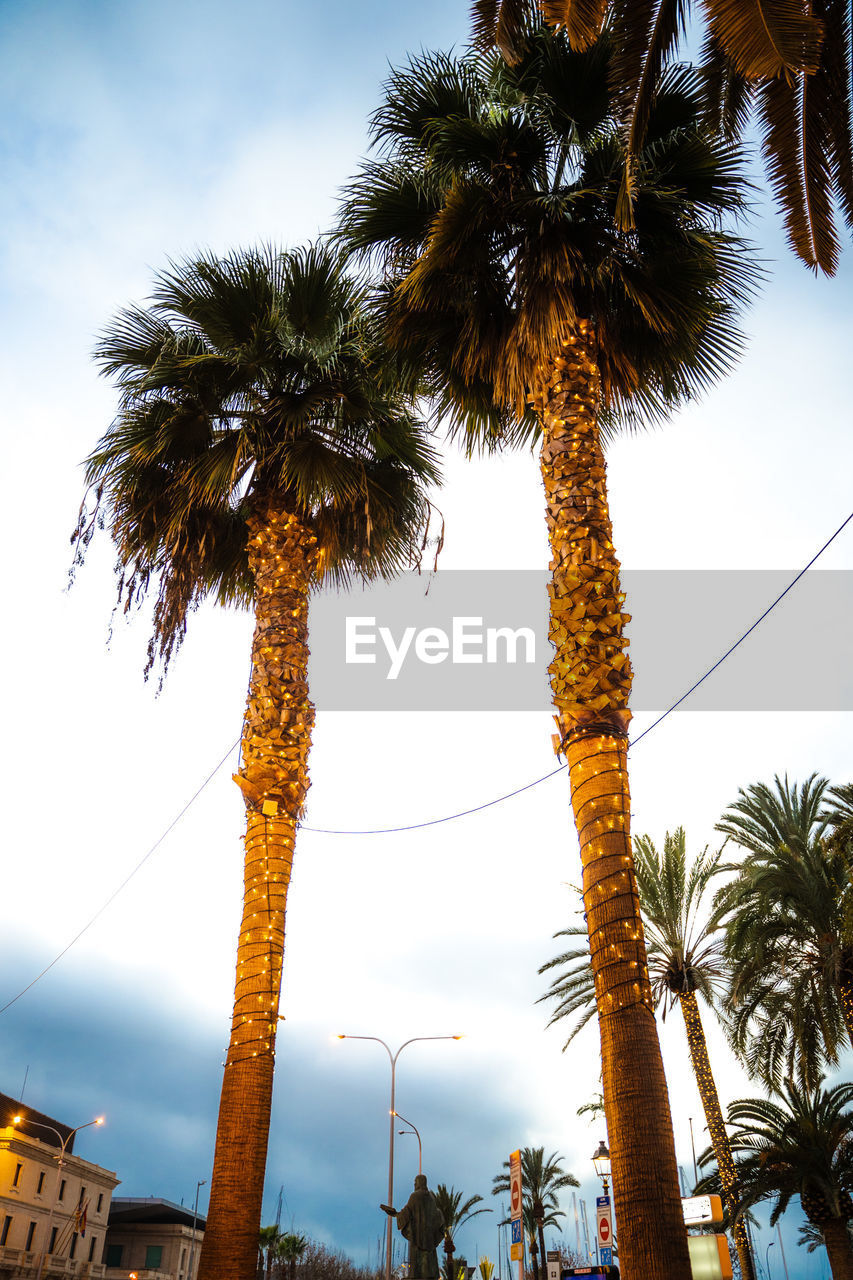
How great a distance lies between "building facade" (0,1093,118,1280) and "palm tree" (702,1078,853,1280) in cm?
2926

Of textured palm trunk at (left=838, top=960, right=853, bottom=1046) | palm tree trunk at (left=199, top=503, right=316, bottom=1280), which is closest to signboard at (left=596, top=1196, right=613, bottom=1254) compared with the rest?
textured palm trunk at (left=838, top=960, right=853, bottom=1046)

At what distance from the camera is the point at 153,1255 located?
227 feet

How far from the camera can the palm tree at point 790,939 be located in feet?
76.8

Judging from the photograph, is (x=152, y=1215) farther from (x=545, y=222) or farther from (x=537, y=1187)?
(x=545, y=222)

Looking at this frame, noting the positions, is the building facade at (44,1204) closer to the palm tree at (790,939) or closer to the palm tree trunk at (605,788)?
the palm tree at (790,939)

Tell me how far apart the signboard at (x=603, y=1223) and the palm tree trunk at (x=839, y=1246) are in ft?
42.1

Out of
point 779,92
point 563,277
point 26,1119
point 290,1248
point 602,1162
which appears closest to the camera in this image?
point 779,92

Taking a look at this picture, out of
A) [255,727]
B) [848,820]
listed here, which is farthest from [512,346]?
[848,820]

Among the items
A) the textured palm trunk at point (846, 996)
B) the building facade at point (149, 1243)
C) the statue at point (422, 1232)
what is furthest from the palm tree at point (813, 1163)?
the building facade at point (149, 1243)

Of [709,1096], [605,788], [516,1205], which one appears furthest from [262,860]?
[709,1096]

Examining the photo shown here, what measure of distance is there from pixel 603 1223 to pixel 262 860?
1075 centimetres

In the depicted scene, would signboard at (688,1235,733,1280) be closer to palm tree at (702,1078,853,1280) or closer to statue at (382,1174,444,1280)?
statue at (382,1174,444,1280)

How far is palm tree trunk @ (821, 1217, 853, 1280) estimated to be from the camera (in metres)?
26.6

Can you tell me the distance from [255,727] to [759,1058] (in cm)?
1983
